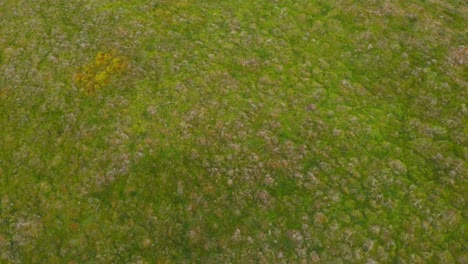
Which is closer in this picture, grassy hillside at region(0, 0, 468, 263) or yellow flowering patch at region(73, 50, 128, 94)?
grassy hillside at region(0, 0, 468, 263)

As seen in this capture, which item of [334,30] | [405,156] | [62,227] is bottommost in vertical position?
[62,227]

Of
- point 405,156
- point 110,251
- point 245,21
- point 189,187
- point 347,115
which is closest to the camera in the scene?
point 110,251

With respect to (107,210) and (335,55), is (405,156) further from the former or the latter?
(107,210)

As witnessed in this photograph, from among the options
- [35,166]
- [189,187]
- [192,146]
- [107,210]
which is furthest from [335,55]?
[35,166]

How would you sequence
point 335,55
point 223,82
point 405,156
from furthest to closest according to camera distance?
point 335,55, point 223,82, point 405,156

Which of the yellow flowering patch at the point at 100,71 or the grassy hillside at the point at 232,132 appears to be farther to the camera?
the yellow flowering patch at the point at 100,71
